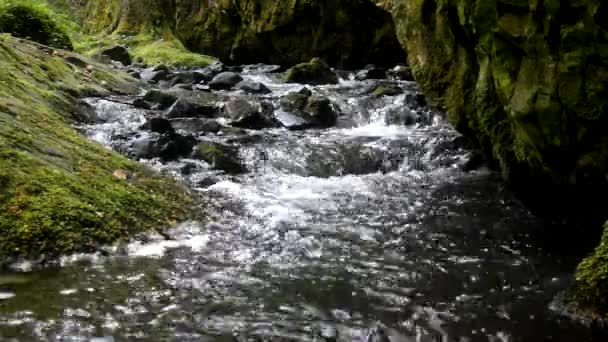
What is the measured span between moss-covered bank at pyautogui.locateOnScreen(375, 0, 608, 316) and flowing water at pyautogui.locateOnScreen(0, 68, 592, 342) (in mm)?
640

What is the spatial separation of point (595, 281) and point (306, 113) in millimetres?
10064

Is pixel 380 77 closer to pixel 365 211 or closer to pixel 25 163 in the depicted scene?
pixel 365 211

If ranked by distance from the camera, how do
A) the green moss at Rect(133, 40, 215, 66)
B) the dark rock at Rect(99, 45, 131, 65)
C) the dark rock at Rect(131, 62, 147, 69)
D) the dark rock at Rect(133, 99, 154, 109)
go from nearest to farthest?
the dark rock at Rect(133, 99, 154, 109) < the dark rock at Rect(131, 62, 147, 69) < the green moss at Rect(133, 40, 215, 66) < the dark rock at Rect(99, 45, 131, 65)

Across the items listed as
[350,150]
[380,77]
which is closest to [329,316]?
[350,150]

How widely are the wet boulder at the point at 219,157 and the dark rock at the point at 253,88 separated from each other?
6745 mm

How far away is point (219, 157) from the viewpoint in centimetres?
998

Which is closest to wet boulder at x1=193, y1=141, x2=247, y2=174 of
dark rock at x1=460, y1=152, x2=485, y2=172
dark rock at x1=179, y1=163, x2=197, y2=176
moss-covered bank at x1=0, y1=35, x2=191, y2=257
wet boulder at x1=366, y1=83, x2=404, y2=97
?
dark rock at x1=179, y1=163, x2=197, y2=176

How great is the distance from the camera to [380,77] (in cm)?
2020

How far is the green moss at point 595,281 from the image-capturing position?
4406 millimetres

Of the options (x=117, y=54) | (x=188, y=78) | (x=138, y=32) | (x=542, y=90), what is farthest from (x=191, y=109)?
(x=138, y=32)

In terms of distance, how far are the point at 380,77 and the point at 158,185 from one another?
13673 millimetres

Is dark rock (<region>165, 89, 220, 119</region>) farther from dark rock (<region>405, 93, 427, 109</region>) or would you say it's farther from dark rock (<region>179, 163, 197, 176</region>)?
dark rock (<region>405, 93, 427, 109</region>)

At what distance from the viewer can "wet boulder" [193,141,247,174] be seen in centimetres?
984

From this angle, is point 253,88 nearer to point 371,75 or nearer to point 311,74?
point 311,74
